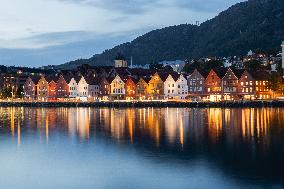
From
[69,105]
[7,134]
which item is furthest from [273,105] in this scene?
[7,134]

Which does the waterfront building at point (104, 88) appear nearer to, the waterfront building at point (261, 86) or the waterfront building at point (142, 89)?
the waterfront building at point (142, 89)

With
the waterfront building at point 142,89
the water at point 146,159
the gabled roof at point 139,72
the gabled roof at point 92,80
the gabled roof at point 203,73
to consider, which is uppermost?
the gabled roof at point 139,72

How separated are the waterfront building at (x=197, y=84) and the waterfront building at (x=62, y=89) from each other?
29686 millimetres

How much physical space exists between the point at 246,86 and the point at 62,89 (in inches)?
1698

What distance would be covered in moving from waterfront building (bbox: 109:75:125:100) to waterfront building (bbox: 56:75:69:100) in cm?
1219

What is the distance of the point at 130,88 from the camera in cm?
10450

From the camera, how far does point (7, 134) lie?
3875cm

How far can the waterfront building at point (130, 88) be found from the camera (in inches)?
4088

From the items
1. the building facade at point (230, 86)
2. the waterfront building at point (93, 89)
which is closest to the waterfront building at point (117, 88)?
the waterfront building at point (93, 89)

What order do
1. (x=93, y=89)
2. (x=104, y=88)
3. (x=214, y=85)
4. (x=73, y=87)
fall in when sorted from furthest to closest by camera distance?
(x=73, y=87), (x=93, y=89), (x=104, y=88), (x=214, y=85)

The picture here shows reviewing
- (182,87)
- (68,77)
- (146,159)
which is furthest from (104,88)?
(146,159)

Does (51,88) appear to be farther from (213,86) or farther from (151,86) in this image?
(213,86)

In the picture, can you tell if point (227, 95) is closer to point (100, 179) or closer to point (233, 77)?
point (233, 77)

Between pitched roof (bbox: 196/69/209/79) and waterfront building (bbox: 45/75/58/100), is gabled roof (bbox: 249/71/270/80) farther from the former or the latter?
waterfront building (bbox: 45/75/58/100)
